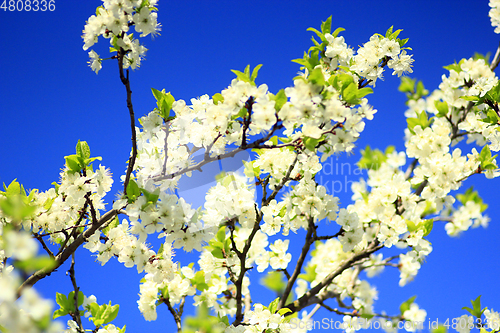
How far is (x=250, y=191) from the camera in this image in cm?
245

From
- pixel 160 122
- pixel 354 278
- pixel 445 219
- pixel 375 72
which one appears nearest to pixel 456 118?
pixel 445 219

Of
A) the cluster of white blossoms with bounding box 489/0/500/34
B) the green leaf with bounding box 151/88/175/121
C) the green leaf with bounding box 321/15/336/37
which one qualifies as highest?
the cluster of white blossoms with bounding box 489/0/500/34

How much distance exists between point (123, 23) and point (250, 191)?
140 cm

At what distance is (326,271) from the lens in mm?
4281

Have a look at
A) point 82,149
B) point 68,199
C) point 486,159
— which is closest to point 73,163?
point 82,149

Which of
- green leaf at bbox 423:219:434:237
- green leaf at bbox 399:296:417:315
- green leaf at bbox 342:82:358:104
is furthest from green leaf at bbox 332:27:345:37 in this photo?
green leaf at bbox 399:296:417:315

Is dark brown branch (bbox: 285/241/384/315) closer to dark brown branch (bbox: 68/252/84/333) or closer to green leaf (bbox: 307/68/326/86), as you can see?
dark brown branch (bbox: 68/252/84/333)

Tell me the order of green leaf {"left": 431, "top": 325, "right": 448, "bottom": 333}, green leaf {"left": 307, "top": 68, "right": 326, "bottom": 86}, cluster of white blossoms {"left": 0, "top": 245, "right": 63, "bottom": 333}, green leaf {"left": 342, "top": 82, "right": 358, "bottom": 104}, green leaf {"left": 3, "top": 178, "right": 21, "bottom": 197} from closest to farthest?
cluster of white blossoms {"left": 0, "top": 245, "right": 63, "bottom": 333}
green leaf {"left": 307, "top": 68, "right": 326, "bottom": 86}
green leaf {"left": 342, "top": 82, "right": 358, "bottom": 104}
green leaf {"left": 3, "top": 178, "right": 21, "bottom": 197}
green leaf {"left": 431, "top": 325, "right": 448, "bottom": 333}

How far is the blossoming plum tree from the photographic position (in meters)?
1.80

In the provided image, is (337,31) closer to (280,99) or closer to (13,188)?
(280,99)

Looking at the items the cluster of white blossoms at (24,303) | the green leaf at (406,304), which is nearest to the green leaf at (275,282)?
the green leaf at (406,304)

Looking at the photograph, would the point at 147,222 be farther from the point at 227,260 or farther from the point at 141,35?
the point at 141,35

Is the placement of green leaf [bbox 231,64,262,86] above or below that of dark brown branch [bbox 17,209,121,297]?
above

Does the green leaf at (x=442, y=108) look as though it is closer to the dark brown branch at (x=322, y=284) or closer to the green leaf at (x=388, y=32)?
the green leaf at (x=388, y=32)
